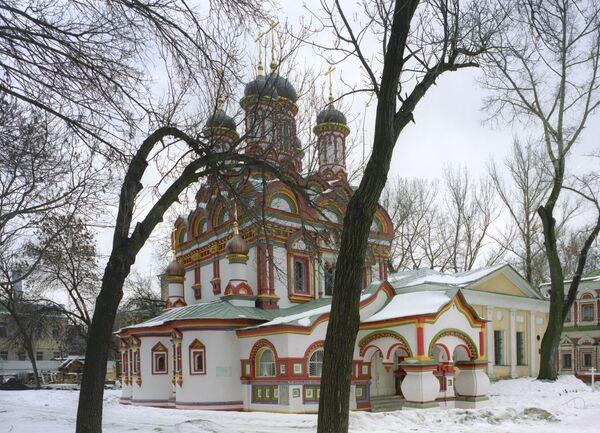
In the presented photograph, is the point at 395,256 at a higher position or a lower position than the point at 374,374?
higher

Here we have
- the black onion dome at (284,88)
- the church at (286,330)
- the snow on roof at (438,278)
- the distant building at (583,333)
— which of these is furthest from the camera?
the distant building at (583,333)

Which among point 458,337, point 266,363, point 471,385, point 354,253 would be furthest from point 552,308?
point 354,253

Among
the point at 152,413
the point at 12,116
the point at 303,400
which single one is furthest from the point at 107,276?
the point at 303,400

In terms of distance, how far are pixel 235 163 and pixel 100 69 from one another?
2827 mm

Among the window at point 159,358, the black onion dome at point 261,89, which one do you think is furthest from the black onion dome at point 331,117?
the black onion dome at point 261,89

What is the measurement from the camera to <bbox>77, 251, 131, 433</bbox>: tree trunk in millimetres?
7191

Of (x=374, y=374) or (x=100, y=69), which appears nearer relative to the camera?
(x=100, y=69)

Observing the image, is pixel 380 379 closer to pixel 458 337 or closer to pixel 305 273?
Result: pixel 458 337

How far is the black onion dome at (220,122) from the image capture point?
865 centimetres

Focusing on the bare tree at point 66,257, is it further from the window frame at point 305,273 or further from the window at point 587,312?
the window at point 587,312

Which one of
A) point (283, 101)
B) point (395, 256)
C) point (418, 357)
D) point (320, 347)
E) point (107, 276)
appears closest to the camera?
point (107, 276)

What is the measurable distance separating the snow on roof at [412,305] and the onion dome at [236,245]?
15.8ft

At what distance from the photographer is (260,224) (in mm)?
9289

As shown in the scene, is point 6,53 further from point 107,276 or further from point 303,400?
point 303,400
